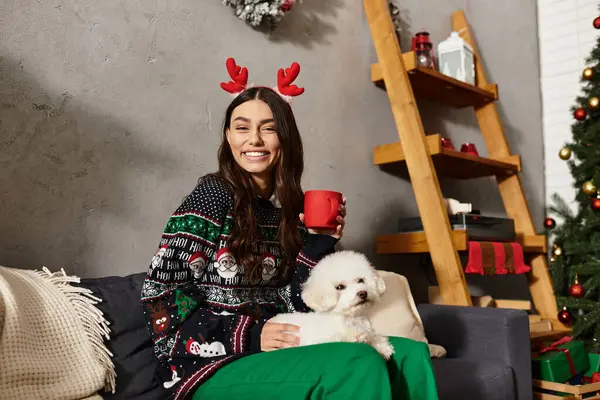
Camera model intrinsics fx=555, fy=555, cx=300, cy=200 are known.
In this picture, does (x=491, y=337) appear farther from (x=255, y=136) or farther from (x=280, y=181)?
(x=255, y=136)

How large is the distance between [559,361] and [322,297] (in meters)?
1.50

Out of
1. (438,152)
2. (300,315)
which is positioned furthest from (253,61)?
(300,315)

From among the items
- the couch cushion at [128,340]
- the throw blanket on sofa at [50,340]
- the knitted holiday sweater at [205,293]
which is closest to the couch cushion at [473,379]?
the knitted holiday sweater at [205,293]

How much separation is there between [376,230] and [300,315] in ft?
4.56

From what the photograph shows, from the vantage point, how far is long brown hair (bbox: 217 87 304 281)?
1.37 metres

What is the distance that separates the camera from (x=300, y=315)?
3.87ft

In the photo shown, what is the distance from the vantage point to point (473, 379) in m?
1.57

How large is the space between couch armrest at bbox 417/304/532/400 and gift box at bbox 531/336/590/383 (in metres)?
0.46

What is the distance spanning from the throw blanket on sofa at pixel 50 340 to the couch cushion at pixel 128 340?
0.03m

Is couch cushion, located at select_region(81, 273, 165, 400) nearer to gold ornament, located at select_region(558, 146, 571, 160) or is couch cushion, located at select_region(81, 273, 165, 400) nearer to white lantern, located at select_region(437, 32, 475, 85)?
white lantern, located at select_region(437, 32, 475, 85)

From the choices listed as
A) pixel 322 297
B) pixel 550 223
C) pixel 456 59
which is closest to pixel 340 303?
pixel 322 297

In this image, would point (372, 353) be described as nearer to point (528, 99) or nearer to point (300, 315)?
point (300, 315)

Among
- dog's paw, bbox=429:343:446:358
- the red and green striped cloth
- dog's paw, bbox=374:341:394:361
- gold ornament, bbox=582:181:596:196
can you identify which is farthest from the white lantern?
dog's paw, bbox=374:341:394:361

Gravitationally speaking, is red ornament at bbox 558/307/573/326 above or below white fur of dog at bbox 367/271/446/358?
below
